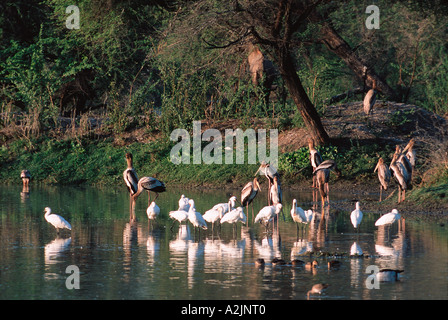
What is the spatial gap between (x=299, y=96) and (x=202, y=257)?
36.2ft

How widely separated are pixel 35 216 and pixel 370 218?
22.7ft

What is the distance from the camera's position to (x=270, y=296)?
31.4ft

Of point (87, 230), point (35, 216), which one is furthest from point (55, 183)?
point (87, 230)

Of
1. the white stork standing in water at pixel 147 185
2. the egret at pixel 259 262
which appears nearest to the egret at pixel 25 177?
the white stork standing in water at pixel 147 185

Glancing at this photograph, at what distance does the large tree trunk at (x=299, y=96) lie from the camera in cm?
2203

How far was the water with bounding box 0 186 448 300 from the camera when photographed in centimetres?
991

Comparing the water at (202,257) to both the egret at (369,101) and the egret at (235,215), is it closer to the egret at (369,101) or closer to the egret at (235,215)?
the egret at (235,215)

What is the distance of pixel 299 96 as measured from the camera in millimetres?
22641

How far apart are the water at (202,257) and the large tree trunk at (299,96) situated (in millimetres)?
5068

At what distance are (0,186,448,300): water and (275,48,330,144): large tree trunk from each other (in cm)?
507

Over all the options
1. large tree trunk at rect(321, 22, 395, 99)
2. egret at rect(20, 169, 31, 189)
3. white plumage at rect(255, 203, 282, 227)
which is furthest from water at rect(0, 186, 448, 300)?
large tree trunk at rect(321, 22, 395, 99)

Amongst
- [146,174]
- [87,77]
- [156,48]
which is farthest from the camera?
[87,77]

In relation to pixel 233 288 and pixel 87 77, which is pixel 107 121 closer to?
pixel 87 77

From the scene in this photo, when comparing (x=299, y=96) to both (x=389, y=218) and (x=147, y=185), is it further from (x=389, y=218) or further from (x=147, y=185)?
(x=389, y=218)
